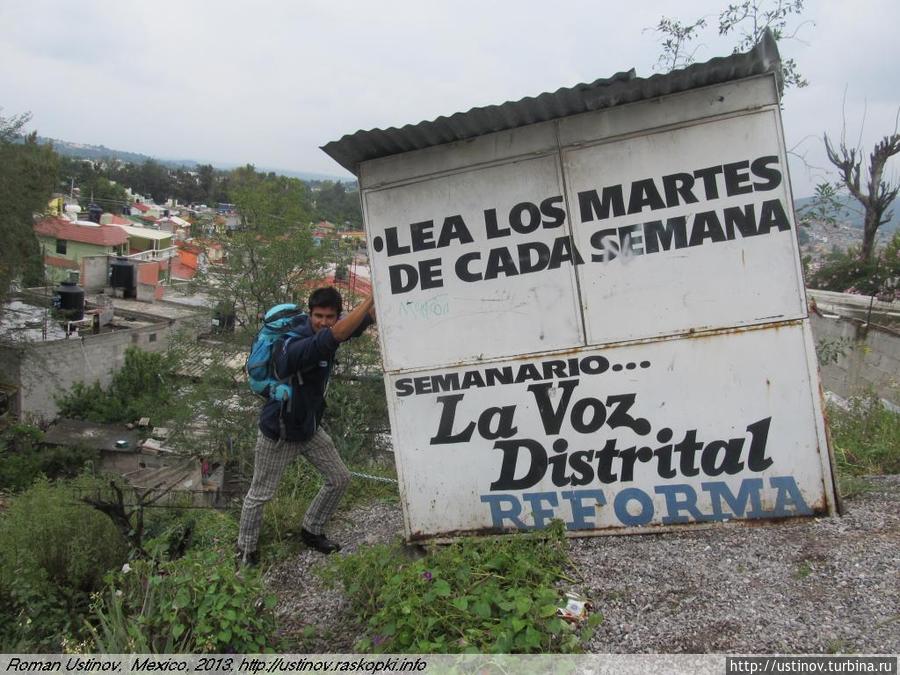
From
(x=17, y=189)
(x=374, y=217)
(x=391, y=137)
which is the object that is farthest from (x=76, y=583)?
(x=17, y=189)

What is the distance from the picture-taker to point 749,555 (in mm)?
3482

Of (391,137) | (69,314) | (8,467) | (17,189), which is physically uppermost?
(17,189)

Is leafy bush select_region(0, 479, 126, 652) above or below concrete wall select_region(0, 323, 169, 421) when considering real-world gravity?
below

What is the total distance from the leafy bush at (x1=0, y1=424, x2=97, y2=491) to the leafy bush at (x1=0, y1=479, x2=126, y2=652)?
20.7m

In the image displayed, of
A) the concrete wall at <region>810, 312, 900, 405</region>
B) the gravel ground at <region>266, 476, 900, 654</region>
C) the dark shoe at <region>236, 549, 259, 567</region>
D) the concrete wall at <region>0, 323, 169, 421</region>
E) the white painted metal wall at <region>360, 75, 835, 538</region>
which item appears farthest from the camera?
the concrete wall at <region>0, 323, 169, 421</region>

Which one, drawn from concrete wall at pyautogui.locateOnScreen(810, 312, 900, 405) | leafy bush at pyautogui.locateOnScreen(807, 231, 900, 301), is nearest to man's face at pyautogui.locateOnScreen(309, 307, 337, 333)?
concrete wall at pyautogui.locateOnScreen(810, 312, 900, 405)

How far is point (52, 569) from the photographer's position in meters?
4.86

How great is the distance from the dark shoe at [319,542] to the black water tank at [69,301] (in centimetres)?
3239

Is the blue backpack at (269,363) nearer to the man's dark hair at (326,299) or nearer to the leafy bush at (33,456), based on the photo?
the man's dark hair at (326,299)

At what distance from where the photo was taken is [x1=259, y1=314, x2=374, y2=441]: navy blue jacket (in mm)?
3795

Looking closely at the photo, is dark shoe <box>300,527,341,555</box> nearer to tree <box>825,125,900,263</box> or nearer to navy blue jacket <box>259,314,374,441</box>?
navy blue jacket <box>259,314,374,441</box>

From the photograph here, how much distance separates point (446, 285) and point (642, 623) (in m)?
2.13

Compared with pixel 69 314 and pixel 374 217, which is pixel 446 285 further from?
pixel 69 314

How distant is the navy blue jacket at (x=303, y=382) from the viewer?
3795 mm
